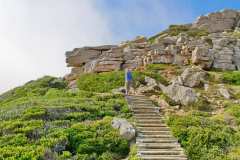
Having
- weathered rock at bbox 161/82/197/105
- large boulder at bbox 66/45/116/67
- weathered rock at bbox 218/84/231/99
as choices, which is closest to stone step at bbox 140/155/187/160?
weathered rock at bbox 161/82/197/105

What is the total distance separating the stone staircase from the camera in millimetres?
18589

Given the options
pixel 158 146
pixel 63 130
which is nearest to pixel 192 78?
pixel 158 146

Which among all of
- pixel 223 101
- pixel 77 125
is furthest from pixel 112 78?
pixel 77 125

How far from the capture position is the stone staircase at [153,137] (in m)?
18.6

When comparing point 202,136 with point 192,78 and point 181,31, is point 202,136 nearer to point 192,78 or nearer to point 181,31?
point 192,78

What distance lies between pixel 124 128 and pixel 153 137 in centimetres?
135

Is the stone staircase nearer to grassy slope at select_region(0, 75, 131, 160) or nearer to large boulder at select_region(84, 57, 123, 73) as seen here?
grassy slope at select_region(0, 75, 131, 160)

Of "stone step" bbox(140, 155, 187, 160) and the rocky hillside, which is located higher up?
the rocky hillside

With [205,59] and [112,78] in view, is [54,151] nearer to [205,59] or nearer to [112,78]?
[112,78]

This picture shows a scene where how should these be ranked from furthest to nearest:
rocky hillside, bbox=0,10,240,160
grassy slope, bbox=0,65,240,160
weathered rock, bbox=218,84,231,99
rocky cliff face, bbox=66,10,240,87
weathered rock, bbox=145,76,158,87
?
rocky cliff face, bbox=66,10,240,87, weathered rock, bbox=145,76,158,87, weathered rock, bbox=218,84,231,99, rocky hillside, bbox=0,10,240,160, grassy slope, bbox=0,65,240,160

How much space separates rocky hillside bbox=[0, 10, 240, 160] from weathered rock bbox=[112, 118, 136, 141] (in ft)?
0.13

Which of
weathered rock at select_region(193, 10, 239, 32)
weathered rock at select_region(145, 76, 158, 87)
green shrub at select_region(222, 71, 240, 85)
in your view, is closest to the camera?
weathered rock at select_region(145, 76, 158, 87)

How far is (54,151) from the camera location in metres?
18.2

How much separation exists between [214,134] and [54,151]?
681cm
